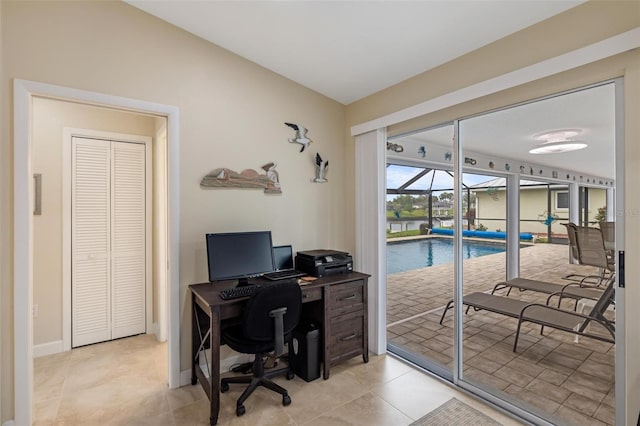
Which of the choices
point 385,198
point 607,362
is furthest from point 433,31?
point 607,362

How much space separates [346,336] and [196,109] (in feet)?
7.74

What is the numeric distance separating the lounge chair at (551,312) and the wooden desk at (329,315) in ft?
3.77

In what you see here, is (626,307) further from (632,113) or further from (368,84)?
(368,84)

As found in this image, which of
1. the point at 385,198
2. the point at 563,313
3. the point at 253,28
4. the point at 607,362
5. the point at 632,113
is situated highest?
the point at 253,28

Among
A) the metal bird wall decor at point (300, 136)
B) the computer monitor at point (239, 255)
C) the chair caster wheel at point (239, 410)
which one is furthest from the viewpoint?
the metal bird wall decor at point (300, 136)

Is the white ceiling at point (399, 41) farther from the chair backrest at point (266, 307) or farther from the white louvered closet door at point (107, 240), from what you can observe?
the chair backrest at point (266, 307)

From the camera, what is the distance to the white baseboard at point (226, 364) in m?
2.49

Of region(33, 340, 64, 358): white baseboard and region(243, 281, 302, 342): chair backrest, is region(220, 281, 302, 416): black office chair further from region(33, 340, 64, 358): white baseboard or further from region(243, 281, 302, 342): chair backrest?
region(33, 340, 64, 358): white baseboard

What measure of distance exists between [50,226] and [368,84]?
11.0ft

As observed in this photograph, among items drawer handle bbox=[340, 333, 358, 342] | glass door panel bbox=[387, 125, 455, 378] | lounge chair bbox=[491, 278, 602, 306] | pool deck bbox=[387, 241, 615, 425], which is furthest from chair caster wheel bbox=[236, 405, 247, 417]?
lounge chair bbox=[491, 278, 602, 306]

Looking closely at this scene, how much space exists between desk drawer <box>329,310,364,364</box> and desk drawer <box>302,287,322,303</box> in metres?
0.28

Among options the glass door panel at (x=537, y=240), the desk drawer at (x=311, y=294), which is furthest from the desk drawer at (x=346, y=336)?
the glass door panel at (x=537, y=240)

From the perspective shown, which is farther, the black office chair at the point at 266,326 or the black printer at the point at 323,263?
the black printer at the point at 323,263

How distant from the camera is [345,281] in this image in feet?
8.73
